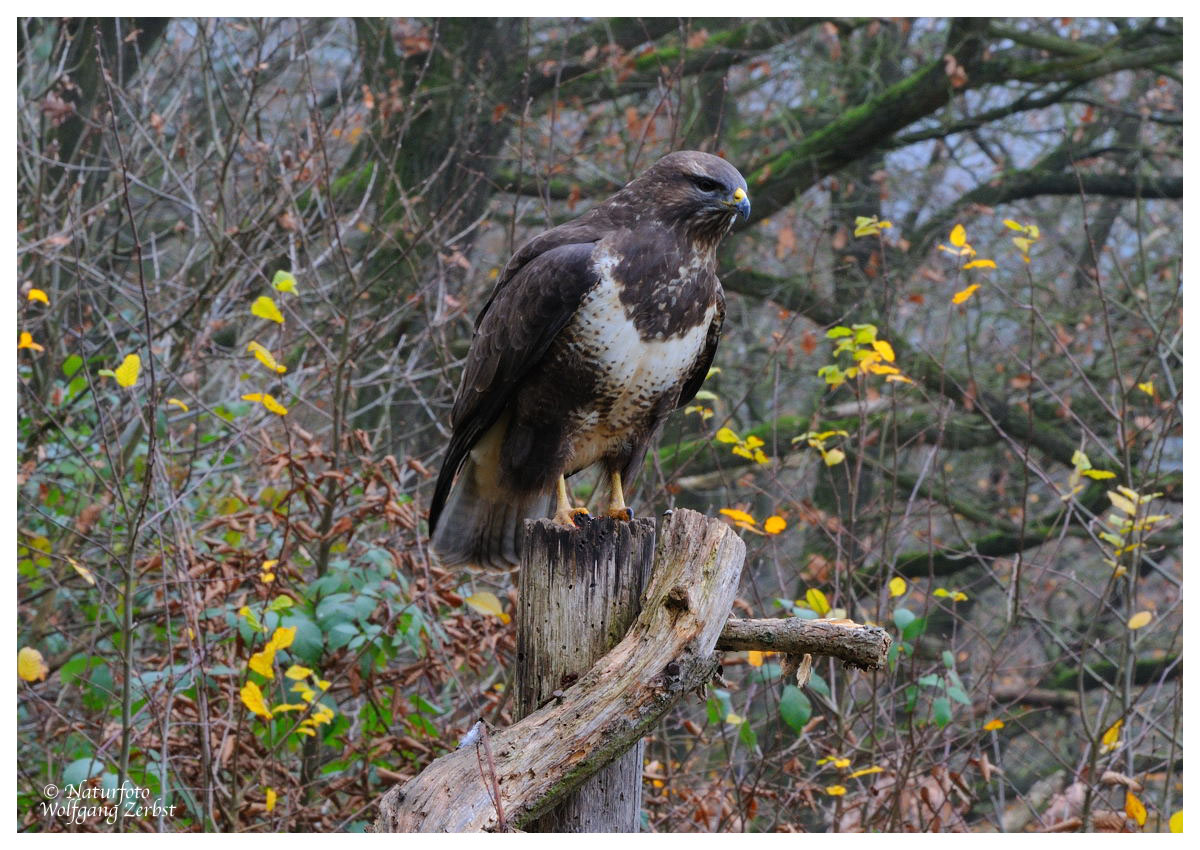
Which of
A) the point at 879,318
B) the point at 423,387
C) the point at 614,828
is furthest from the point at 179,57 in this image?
the point at 614,828

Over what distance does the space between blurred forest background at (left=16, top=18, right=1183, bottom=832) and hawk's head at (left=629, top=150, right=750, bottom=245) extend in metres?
0.96

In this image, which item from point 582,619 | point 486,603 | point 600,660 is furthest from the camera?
point 486,603

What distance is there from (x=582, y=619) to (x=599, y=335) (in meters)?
0.85

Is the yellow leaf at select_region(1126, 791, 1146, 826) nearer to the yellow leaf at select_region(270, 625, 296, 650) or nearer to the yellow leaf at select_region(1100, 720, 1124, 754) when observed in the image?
the yellow leaf at select_region(1100, 720, 1124, 754)

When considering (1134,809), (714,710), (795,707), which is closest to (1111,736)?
(1134,809)

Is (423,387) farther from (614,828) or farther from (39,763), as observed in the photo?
(614,828)

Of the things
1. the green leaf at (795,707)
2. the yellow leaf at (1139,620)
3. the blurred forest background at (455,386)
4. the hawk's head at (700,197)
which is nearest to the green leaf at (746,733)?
the blurred forest background at (455,386)

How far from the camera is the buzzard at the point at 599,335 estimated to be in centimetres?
326

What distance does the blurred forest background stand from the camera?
13.5 feet

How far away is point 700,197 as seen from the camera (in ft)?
10.9

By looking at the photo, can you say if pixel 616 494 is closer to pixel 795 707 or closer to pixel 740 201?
pixel 795 707

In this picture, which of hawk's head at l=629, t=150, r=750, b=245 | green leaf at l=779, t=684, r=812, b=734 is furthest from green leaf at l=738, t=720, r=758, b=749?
hawk's head at l=629, t=150, r=750, b=245

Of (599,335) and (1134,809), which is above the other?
(599,335)

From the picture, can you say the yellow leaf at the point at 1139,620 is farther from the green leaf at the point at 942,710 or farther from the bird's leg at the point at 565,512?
the bird's leg at the point at 565,512
